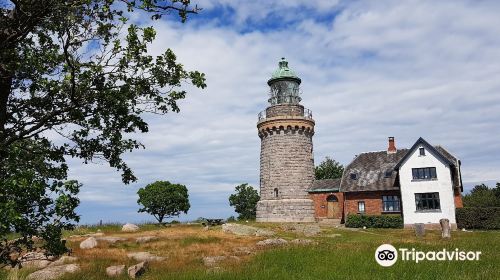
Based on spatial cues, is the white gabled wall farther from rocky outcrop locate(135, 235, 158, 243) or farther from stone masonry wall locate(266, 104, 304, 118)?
rocky outcrop locate(135, 235, 158, 243)

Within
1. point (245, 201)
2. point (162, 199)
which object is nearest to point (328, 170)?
point (245, 201)

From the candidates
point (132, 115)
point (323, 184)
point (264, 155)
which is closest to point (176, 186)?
point (264, 155)

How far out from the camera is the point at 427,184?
3731 centimetres

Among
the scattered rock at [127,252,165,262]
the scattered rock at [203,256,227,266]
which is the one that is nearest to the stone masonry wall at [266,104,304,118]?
the scattered rock at [127,252,165,262]

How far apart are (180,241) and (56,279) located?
12.2 meters

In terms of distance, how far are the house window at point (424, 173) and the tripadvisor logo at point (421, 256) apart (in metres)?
24.3

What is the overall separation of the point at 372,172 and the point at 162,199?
→ 32.1 meters

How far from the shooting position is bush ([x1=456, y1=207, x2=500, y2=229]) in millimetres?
33344

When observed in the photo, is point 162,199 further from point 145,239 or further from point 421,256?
point 421,256

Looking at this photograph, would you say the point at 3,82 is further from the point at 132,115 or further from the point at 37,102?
the point at 132,115

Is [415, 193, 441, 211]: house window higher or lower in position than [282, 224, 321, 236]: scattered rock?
higher

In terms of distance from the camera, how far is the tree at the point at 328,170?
67.5 meters

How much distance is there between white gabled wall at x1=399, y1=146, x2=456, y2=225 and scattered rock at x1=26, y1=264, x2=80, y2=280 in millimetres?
31520

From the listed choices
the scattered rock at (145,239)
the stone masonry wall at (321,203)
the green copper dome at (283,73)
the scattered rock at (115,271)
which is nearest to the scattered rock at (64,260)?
the scattered rock at (115,271)
